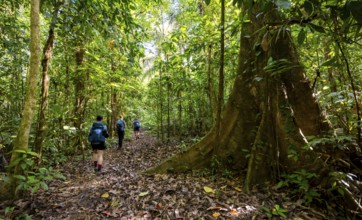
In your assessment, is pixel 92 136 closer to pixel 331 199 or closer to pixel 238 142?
pixel 238 142

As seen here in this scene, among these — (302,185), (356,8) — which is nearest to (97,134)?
(302,185)

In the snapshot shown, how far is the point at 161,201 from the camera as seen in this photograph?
168 inches

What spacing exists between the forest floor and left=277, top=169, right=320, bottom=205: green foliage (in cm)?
23

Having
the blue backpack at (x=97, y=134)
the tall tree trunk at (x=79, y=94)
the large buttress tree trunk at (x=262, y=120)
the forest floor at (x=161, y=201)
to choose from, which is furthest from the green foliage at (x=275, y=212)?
the tall tree trunk at (x=79, y=94)

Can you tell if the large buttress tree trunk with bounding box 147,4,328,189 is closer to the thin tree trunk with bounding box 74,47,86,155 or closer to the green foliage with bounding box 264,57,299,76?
the green foliage with bounding box 264,57,299,76

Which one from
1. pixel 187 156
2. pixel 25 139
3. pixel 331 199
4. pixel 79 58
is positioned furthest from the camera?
pixel 79 58

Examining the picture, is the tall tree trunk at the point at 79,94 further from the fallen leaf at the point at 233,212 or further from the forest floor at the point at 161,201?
the fallen leaf at the point at 233,212

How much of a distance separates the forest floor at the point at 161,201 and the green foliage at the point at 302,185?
0.23m

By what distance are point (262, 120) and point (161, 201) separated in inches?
104

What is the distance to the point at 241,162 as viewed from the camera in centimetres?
562

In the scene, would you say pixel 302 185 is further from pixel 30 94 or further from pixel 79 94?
pixel 79 94

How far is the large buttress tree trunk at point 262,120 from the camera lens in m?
4.84

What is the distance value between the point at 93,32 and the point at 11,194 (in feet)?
12.2

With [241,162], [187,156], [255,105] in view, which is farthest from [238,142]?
[187,156]
